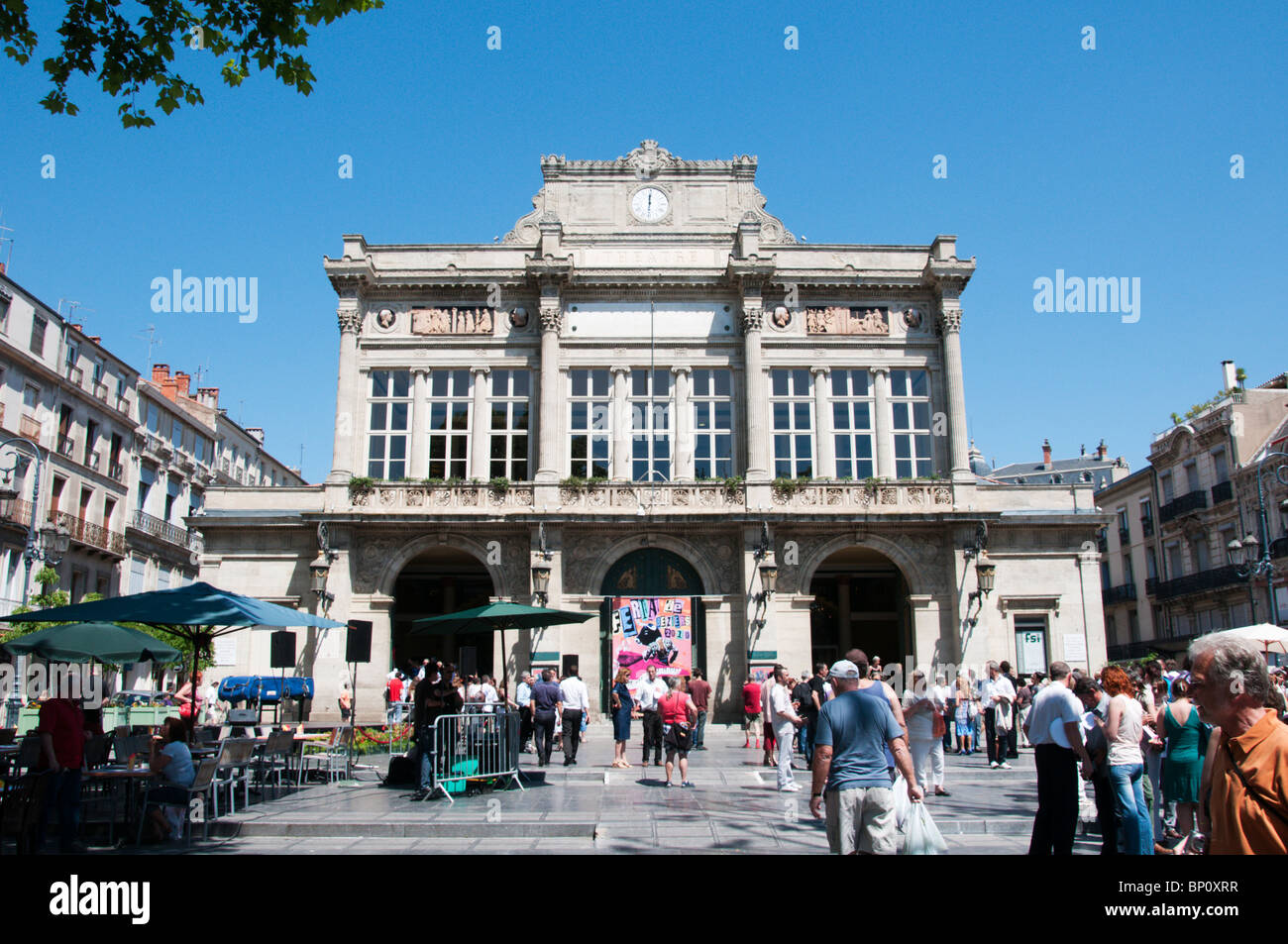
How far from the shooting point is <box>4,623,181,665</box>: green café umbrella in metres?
14.3

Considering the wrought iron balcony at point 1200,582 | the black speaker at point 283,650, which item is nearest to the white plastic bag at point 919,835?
the black speaker at point 283,650

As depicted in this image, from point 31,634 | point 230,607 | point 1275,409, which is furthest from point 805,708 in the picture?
point 1275,409

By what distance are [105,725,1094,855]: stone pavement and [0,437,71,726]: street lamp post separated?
13.3 metres

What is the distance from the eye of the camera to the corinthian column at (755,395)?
28523 mm

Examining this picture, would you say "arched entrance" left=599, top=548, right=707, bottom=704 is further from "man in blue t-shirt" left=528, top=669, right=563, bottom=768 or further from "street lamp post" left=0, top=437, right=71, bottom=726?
"street lamp post" left=0, top=437, right=71, bottom=726

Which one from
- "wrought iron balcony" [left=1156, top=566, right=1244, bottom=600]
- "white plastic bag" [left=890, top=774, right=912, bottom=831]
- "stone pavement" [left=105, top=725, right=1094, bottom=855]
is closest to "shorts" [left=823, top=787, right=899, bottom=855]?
"white plastic bag" [left=890, top=774, right=912, bottom=831]

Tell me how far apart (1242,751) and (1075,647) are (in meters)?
27.3

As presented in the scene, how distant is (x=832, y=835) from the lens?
22.4 ft

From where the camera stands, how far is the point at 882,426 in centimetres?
2984

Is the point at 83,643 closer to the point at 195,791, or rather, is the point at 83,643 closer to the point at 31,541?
the point at 195,791

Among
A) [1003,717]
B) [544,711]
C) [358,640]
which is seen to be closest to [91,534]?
[358,640]

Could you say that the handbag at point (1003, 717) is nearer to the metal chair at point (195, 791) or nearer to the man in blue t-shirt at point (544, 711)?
the man in blue t-shirt at point (544, 711)
